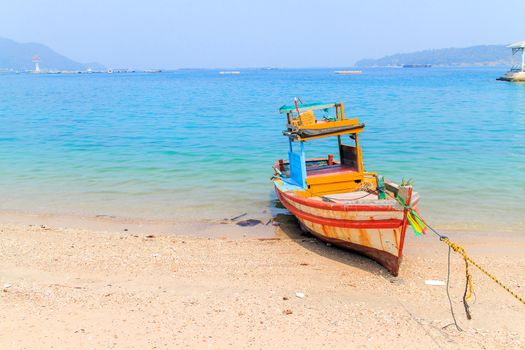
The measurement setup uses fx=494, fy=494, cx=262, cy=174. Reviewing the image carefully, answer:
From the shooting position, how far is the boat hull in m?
8.43

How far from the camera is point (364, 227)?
8922 millimetres

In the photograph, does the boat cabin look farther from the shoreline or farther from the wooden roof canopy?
the shoreline

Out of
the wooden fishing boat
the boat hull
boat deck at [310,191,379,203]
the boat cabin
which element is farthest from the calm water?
the boat hull

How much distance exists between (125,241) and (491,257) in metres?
7.75

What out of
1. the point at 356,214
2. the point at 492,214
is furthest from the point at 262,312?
the point at 492,214

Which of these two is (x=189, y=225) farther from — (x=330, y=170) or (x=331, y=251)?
(x=331, y=251)

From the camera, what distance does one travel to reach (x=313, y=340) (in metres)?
6.56

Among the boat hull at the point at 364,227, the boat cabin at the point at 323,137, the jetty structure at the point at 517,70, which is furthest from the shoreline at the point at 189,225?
the jetty structure at the point at 517,70

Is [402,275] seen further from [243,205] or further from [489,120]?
[489,120]

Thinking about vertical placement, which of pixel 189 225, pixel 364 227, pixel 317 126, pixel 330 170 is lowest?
pixel 189 225

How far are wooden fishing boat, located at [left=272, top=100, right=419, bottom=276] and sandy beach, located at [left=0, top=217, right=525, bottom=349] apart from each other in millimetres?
507

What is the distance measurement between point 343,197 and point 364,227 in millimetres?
2036

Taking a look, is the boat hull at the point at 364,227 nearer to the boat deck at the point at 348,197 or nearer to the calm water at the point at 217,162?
the boat deck at the point at 348,197

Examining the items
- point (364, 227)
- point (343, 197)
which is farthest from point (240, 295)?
point (343, 197)
